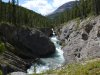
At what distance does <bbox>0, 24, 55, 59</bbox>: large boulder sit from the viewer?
268 ft

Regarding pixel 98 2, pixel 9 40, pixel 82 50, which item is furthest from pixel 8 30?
pixel 98 2

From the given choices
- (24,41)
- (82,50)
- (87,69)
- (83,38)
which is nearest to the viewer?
(87,69)

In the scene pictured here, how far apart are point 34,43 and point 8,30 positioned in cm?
1102

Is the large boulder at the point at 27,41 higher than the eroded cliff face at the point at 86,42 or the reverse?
higher

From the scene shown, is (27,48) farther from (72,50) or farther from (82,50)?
(82,50)

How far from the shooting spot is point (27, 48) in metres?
86.2

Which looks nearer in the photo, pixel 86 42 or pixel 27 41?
pixel 86 42

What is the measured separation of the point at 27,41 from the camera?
8775 centimetres

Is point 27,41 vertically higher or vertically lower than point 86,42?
higher

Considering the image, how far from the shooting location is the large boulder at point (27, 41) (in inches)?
3216

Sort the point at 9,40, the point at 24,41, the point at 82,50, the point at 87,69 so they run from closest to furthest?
the point at 87,69
the point at 82,50
the point at 9,40
the point at 24,41

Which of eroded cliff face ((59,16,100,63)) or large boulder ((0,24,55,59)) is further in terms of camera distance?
large boulder ((0,24,55,59))

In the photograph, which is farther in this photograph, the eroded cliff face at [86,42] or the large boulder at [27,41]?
the large boulder at [27,41]

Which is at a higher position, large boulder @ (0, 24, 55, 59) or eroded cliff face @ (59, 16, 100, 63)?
large boulder @ (0, 24, 55, 59)
